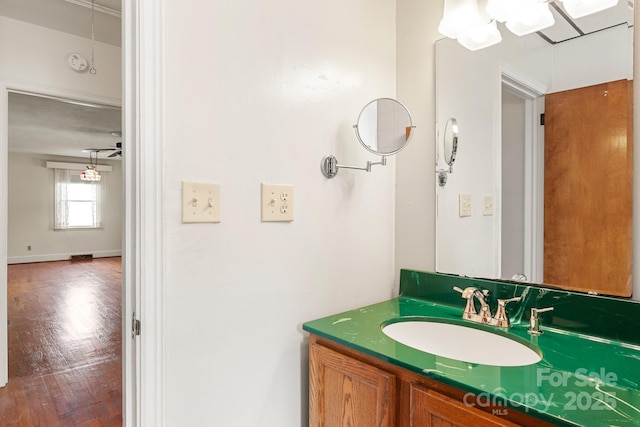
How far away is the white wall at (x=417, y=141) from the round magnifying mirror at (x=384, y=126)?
16 centimetres

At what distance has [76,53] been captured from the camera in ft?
7.79

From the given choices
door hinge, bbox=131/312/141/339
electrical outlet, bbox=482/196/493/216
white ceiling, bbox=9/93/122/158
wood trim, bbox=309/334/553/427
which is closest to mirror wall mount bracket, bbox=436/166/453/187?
electrical outlet, bbox=482/196/493/216

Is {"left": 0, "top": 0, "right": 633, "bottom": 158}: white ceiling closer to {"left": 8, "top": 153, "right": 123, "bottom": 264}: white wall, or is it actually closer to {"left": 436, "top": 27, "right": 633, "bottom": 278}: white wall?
{"left": 436, "top": 27, "right": 633, "bottom": 278}: white wall

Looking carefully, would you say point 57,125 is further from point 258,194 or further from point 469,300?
point 469,300

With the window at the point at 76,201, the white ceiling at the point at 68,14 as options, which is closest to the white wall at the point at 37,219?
the window at the point at 76,201

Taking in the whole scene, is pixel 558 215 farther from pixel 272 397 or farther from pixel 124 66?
pixel 124 66

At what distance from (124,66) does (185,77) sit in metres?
0.16

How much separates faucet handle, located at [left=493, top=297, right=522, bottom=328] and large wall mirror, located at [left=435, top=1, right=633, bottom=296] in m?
0.14

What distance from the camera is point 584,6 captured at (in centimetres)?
107

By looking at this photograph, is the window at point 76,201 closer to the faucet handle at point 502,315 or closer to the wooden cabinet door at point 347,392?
the wooden cabinet door at point 347,392

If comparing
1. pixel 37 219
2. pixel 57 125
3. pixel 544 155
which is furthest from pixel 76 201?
pixel 544 155

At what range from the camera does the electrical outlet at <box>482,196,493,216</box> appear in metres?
1.34

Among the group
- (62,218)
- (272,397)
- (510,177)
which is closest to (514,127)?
(510,177)

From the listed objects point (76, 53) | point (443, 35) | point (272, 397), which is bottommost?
point (272, 397)
